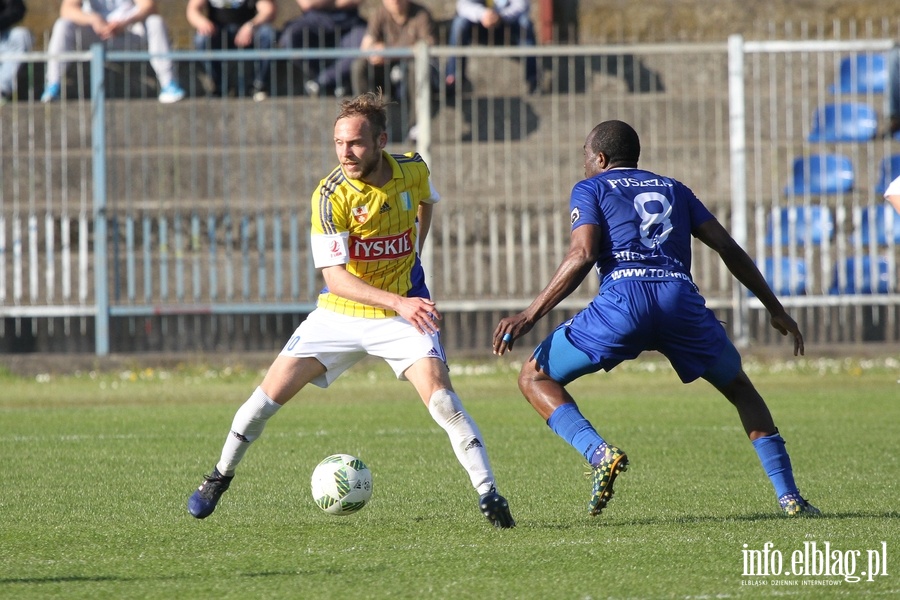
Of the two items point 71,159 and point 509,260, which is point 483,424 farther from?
point 71,159

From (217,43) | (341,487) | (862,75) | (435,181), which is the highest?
(217,43)

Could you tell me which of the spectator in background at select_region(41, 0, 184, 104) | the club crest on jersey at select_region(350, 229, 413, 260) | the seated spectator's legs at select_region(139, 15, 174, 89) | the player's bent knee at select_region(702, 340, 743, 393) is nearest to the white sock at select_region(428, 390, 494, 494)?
the club crest on jersey at select_region(350, 229, 413, 260)

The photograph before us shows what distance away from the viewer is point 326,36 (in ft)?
57.7

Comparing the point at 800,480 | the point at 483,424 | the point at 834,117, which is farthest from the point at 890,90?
the point at 800,480

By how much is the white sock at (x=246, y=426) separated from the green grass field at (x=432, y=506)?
29 centimetres

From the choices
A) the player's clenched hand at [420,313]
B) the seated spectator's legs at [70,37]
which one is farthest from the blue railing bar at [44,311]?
the player's clenched hand at [420,313]

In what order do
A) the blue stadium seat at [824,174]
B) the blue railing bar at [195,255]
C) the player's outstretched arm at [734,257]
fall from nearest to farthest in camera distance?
the player's outstretched arm at [734,257] < the blue railing bar at [195,255] < the blue stadium seat at [824,174]

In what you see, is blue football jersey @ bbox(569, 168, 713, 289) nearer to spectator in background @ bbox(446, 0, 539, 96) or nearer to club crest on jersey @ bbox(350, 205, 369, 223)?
club crest on jersey @ bbox(350, 205, 369, 223)

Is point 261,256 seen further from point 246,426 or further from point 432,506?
point 246,426

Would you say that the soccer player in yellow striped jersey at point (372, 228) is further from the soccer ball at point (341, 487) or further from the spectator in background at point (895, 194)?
the spectator in background at point (895, 194)

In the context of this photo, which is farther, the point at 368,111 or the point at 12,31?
the point at 12,31

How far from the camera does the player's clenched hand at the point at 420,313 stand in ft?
19.7

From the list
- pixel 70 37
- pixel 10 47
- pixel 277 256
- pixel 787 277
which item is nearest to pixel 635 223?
pixel 787 277

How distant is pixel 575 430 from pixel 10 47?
13889 mm
